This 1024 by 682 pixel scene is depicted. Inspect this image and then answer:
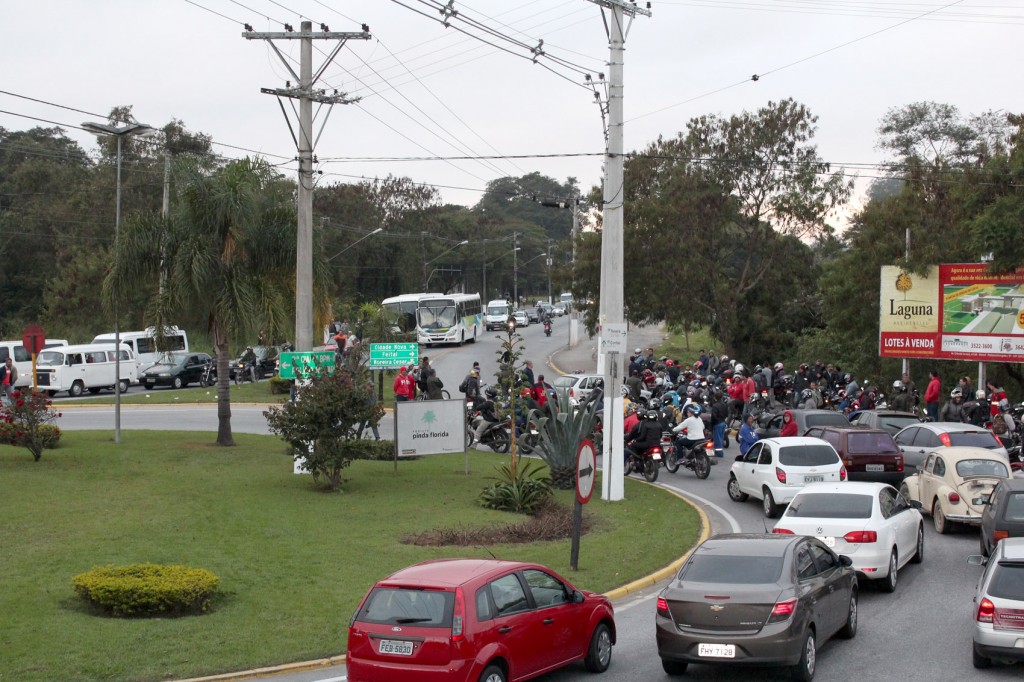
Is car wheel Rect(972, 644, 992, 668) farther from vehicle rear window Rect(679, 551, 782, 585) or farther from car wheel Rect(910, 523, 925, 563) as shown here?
car wheel Rect(910, 523, 925, 563)

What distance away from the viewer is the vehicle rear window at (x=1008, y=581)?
33.9 feet

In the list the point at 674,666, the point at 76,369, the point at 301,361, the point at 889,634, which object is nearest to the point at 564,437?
the point at 301,361

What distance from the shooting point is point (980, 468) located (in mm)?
18016

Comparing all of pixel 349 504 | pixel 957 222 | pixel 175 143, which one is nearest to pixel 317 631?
pixel 349 504

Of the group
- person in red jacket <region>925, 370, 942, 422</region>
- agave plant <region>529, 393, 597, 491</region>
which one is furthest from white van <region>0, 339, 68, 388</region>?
person in red jacket <region>925, 370, 942, 422</region>

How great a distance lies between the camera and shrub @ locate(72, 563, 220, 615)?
1206cm

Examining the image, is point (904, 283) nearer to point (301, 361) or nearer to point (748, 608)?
point (301, 361)

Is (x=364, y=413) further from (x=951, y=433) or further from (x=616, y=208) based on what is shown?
(x=951, y=433)

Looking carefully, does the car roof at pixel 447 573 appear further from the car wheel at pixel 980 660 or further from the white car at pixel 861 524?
the white car at pixel 861 524

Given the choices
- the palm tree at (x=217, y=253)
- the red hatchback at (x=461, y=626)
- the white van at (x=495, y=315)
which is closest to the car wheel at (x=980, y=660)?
the red hatchback at (x=461, y=626)

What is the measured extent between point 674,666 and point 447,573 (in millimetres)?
2675

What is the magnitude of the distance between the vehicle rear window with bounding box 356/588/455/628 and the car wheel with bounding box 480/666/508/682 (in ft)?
1.84

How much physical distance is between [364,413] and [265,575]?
7123mm

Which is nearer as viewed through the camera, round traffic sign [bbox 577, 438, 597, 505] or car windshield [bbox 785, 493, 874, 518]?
round traffic sign [bbox 577, 438, 597, 505]
